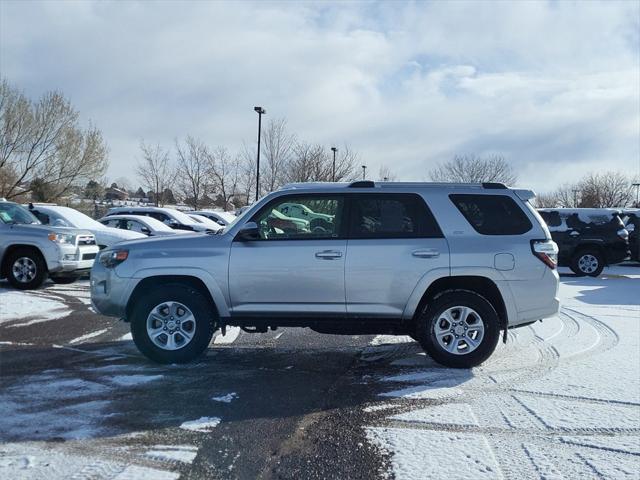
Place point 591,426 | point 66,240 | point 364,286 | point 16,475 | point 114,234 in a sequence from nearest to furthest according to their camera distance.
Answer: point 16,475 → point 591,426 → point 364,286 → point 66,240 → point 114,234

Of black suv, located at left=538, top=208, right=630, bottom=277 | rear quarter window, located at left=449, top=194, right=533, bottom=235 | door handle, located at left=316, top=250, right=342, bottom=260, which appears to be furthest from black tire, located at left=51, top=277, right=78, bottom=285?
black suv, located at left=538, top=208, right=630, bottom=277

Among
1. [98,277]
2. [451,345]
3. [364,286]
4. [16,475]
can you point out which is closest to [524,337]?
[451,345]

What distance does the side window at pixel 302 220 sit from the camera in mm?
5453

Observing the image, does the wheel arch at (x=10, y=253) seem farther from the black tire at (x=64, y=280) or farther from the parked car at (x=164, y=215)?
the parked car at (x=164, y=215)

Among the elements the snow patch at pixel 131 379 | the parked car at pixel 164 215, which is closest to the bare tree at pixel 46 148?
the parked car at pixel 164 215

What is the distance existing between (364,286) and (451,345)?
1059mm

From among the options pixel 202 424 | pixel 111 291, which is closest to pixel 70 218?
pixel 111 291

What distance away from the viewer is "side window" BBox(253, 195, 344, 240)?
5453mm

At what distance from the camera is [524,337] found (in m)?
6.69

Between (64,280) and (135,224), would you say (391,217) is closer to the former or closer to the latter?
(64,280)

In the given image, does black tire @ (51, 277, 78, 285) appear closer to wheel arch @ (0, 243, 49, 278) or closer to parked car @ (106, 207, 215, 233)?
wheel arch @ (0, 243, 49, 278)

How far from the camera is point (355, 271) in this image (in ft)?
17.3

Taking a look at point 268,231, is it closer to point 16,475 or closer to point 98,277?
point 98,277

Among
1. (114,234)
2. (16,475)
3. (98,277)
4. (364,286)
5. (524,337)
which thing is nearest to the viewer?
(16,475)
